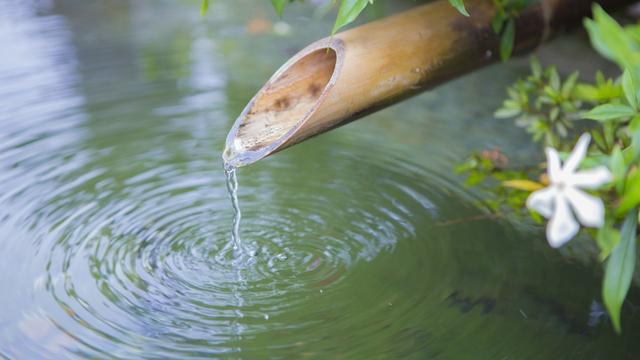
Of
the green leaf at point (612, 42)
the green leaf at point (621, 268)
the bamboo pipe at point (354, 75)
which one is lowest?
the green leaf at point (621, 268)

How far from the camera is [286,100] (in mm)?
1989

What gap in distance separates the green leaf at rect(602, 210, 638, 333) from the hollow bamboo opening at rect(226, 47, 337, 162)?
895 mm

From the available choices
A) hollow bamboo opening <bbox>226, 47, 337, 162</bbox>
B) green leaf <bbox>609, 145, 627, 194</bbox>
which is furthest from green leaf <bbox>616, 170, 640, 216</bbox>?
hollow bamboo opening <bbox>226, 47, 337, 162</bbox>

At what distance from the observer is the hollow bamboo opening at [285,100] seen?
1.96m

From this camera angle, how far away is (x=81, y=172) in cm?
272

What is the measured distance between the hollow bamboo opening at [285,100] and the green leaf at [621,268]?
0.90 meters

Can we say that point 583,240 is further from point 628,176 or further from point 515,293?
point 628,176

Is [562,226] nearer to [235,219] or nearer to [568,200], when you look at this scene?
[568,200]

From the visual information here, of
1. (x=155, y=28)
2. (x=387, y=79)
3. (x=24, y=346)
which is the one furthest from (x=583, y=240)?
(x=155, y=28)

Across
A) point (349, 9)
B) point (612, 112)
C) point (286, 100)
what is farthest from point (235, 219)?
point (612, 112)

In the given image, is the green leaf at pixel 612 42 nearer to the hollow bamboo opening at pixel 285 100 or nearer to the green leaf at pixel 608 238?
the green leaf at pixel 608 238

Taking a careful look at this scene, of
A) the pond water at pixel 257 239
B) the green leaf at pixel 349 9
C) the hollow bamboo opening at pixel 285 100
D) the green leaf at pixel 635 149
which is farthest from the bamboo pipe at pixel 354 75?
the green leaf at pixel 635 149

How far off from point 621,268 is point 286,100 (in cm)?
100

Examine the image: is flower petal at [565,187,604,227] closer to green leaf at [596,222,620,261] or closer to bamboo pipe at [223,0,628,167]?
green leaf at [596,222,620,261]
